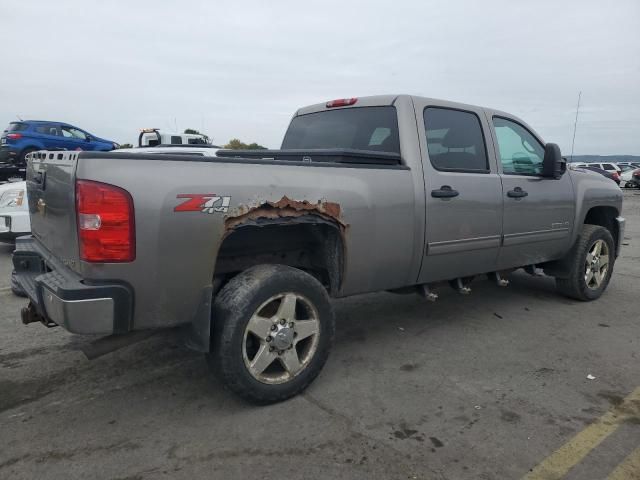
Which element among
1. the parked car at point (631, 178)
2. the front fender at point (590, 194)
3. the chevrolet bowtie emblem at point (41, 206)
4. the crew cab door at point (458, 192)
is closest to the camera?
the chevrolet bowtie emblem at point (41, 206)

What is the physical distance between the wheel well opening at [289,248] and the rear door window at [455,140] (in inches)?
43.1

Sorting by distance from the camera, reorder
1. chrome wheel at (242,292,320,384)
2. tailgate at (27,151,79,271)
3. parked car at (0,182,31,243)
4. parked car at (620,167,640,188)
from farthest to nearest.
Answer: parked car at (620,167,640,188), parked car at (0,182,31,243), chrome wheel at (242,292,320,384), tailgate at (27,151,79,271)

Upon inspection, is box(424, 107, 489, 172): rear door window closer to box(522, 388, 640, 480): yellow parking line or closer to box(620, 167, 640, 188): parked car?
box(522, 388, 640, 480): yellow parking line

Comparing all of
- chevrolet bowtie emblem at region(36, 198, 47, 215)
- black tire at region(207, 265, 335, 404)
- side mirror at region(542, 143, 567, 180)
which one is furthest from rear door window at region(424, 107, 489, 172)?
chevrolet bowtie emblem at region(36, 198, 47, 215)

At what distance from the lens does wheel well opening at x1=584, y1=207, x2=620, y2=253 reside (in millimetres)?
5613

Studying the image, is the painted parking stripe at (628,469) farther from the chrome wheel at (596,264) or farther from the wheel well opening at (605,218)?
the wheel well opening at (605,218)

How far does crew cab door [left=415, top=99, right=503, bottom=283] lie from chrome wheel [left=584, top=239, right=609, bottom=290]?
1604mm

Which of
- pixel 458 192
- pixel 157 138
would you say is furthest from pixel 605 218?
pixel 157 138

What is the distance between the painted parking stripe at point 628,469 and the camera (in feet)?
7.84

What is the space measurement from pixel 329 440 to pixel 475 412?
2.95ft

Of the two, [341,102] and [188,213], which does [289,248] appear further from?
[341,102]

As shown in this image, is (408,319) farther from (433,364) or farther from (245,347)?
(245,347)

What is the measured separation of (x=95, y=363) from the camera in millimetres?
3645

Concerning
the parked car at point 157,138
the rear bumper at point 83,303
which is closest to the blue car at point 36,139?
the parked car at point 157,138
